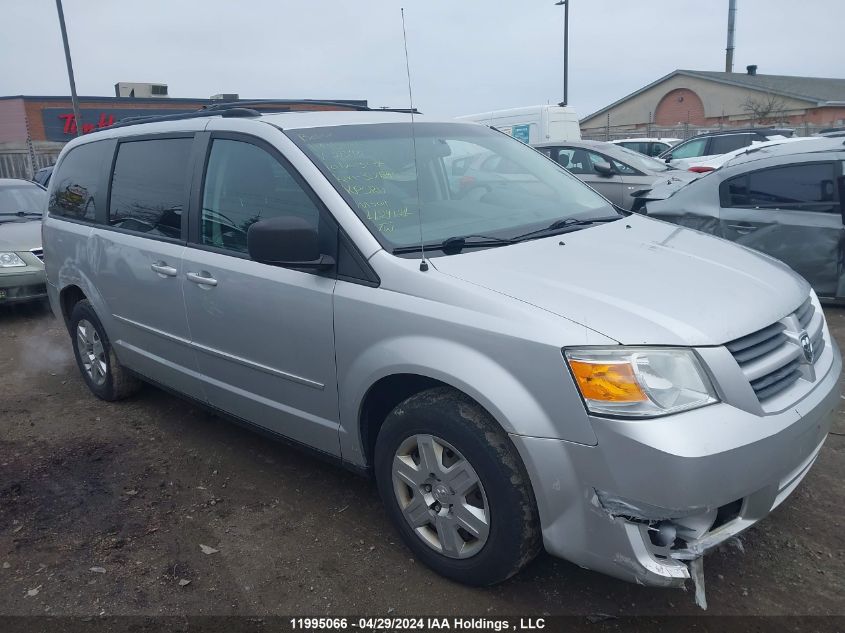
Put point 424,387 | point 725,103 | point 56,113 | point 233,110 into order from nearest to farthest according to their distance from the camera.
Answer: point 424,387 < point 233,110 < point 56,113 < point 725,103

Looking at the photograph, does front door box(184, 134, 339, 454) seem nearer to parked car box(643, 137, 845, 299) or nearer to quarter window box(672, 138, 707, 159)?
parked car box(643, 137, 845, 299)

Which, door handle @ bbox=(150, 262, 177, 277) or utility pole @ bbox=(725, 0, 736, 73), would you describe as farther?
utility pole @ bbox=(725, 0, 736, 73)

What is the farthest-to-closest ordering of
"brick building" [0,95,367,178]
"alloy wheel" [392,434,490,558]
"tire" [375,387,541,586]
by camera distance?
"brick building" [0,95,367,178]
"alloy wheel" [392,434,490,558]
"tire" [375,387,541,586]

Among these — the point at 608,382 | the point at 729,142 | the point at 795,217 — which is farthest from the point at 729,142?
the point at 608,382

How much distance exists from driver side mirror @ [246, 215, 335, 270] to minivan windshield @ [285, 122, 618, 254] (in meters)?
0.27

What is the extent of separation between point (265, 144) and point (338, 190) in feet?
1.82

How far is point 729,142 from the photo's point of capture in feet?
51.3

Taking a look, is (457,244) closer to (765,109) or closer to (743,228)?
(743,228)

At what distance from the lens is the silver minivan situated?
2.30m

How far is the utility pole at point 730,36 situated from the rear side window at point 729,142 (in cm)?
2214

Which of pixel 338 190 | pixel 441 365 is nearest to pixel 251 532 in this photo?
pixel 441 365

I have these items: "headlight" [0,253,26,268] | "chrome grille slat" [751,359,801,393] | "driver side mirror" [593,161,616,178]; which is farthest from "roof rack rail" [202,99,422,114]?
"driver side mirror" [593,161,616,178]

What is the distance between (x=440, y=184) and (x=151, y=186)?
1.83m

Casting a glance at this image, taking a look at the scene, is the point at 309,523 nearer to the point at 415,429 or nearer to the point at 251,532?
the point at 251,532
